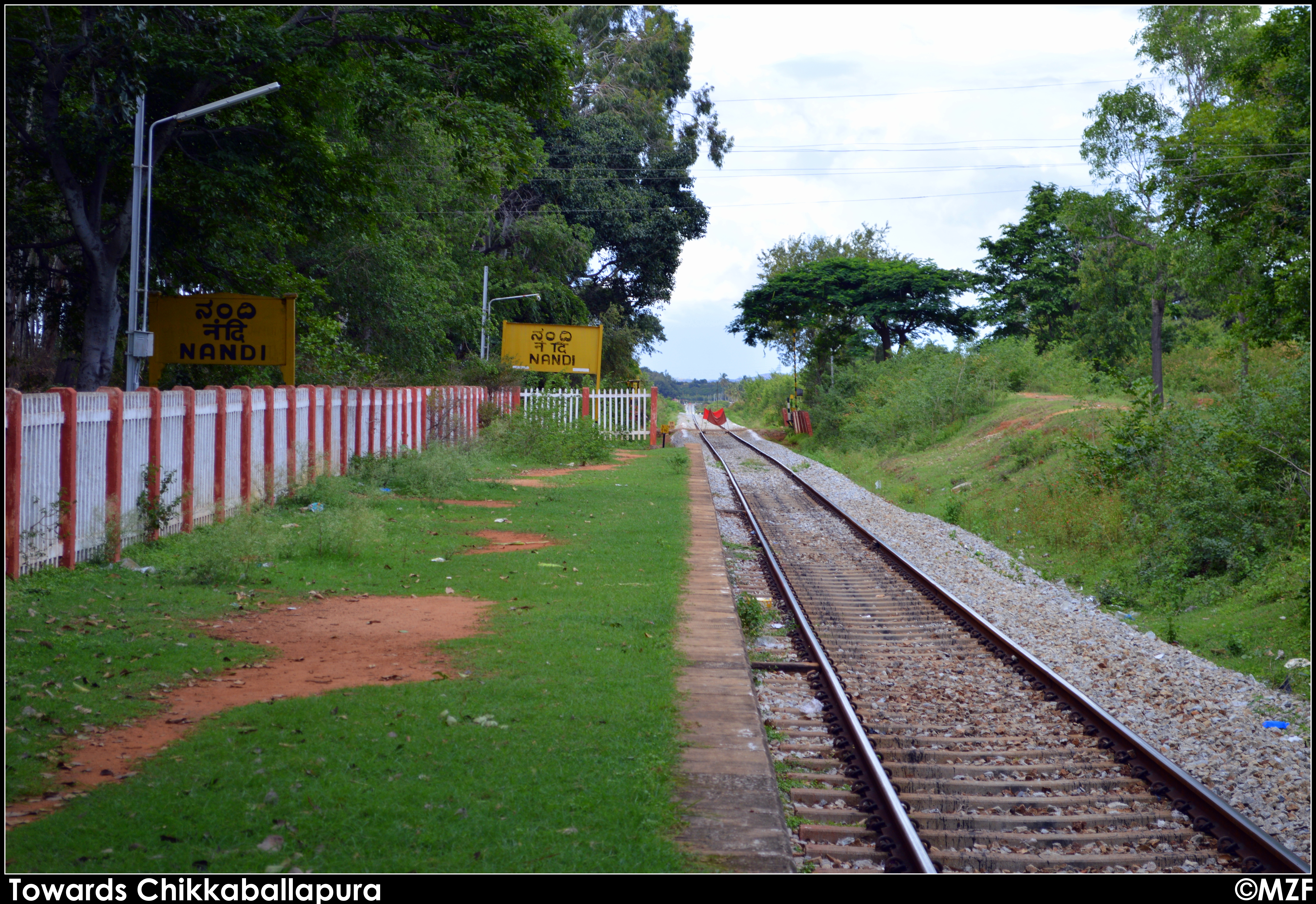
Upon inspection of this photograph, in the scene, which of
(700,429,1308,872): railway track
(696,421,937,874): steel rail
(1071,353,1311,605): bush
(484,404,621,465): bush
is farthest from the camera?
(484,404,621,465): bush

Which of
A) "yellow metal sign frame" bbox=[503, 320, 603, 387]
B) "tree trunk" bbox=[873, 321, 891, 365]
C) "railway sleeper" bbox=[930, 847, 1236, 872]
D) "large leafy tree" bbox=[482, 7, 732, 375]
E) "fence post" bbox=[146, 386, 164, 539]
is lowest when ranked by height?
"railway sleeper" bbox=[930, 847, 1236, 872]

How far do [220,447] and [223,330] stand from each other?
21.1ft

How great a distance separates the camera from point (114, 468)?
965cm

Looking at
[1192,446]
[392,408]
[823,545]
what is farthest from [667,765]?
[392,408]

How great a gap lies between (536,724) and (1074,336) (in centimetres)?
4494

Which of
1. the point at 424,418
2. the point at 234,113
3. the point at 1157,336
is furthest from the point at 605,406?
the point at 1157,336

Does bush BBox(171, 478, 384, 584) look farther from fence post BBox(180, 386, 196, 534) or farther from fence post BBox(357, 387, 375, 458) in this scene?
fence post BBox(357, 387, 375, 458)

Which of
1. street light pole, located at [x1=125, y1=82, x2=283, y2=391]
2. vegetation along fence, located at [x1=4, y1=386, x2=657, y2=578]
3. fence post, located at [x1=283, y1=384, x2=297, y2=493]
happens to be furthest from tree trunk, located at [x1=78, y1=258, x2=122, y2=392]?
fence post, located at [x1=283, y1=384, x2=297, y2=493]

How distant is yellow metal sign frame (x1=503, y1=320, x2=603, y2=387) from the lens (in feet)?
122

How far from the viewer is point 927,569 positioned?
508 inches

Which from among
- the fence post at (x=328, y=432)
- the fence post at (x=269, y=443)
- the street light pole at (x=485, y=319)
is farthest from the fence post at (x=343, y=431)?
the street light pole at (x=485, y=319)

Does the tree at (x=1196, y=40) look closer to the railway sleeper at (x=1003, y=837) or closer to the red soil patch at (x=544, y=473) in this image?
the red soil patch at (x=544, y=473)

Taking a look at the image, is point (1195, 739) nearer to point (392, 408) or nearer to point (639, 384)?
point (392, 408)

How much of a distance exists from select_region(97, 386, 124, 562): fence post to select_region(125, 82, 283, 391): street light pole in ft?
12.7
